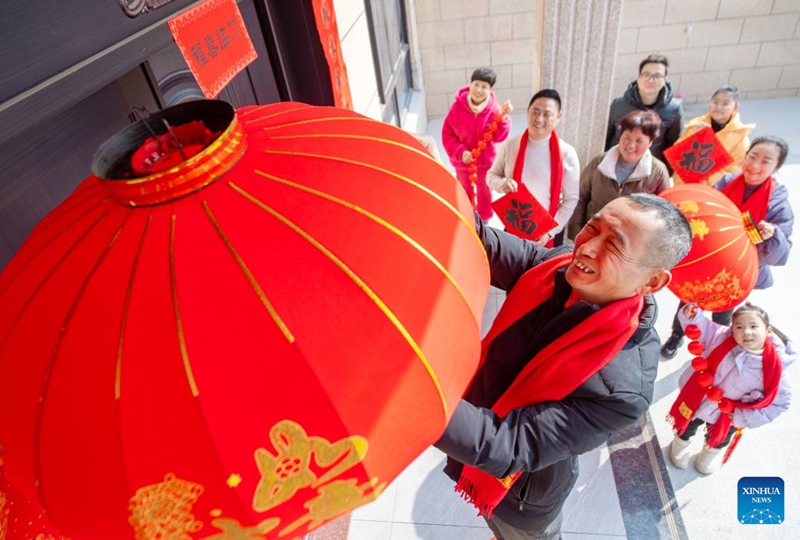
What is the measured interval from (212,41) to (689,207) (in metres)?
2.41

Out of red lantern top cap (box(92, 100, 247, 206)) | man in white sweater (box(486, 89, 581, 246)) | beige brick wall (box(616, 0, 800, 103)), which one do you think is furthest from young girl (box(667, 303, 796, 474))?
beige brick wall (box(616, 0, 800, 103))

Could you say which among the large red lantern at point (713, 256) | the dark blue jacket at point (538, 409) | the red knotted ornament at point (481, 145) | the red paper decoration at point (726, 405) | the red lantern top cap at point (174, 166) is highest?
the red lantern top cap at point (174, 166)

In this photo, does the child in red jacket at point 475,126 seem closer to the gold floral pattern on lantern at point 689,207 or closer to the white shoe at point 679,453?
the gold floral pattern on lantern at point 689,207

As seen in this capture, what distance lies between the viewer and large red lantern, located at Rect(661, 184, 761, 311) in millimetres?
2436

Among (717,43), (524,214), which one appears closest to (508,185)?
(524,214)

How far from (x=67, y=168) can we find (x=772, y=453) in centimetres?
416

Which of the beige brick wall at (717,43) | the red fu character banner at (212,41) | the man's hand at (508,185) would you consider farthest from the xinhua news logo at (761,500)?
the beige brick wall at (717,43)

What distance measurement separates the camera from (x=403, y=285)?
0.73 meters

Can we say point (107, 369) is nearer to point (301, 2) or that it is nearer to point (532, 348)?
point (532, 348)

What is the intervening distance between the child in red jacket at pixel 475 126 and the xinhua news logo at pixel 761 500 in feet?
10.9

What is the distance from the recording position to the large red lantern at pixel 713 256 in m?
2.44

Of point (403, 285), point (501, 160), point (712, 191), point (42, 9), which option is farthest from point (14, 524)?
point (501, 160)

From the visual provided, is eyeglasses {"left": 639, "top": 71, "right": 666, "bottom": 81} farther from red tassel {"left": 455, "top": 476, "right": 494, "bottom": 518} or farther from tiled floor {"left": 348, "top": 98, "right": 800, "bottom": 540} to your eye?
red tassel {"left": 455, "top": 476, "right": 494, "bottom": 518}

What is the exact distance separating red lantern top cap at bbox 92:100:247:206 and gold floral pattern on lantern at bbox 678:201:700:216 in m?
2.41
